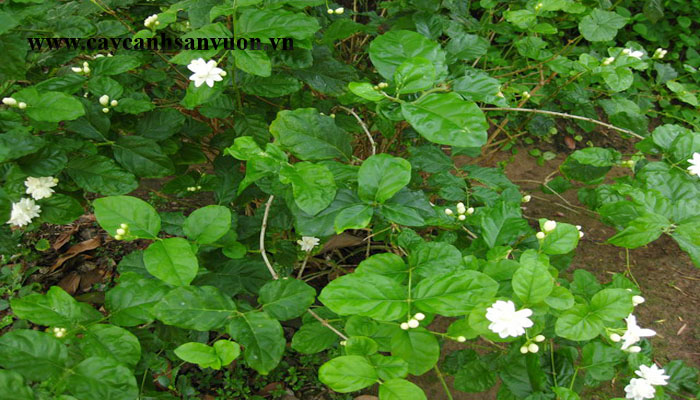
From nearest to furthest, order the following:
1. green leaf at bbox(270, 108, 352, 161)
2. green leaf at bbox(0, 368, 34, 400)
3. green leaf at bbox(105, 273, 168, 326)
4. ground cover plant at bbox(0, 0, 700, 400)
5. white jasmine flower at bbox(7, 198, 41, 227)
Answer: green leaf at bbox(0, 368, 34, 400) → ground cover plant at bbox(0, 0, 700, 400) → green leaf at bbox(105, 273, 168, 326) → green leaf at bbox(270, 108, 352, 161) → white jasmine flower at bbox(7, 198, 41, 227)

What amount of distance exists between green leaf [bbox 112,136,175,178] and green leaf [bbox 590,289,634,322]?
112 cm

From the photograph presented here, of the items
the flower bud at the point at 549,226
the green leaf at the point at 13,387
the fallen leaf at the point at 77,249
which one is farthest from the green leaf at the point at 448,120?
the fallen leaf at the point at 77,249

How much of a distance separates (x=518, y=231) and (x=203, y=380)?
138 cm

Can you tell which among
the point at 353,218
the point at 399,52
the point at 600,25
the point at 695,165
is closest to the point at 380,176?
the point at 353,218

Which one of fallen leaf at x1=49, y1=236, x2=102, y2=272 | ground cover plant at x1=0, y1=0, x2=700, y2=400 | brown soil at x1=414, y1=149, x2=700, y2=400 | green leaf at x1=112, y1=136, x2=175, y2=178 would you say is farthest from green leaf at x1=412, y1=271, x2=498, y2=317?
fallen leaf at x1=49, y1=236, x2=102, y2=272

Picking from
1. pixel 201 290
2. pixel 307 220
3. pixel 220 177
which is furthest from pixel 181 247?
pixel 220 177

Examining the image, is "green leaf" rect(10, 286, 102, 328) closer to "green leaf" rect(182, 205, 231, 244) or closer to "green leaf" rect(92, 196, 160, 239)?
→ "green leaf" rect(92, 196, 160, 239)

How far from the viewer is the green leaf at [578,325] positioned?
914mm

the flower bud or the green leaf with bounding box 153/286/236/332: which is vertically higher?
the flower bud

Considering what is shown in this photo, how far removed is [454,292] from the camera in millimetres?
874

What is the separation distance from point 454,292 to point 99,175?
0.95 meters

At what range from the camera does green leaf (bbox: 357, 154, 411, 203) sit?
3.18 ft

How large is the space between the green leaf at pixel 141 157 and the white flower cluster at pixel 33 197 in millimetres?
179

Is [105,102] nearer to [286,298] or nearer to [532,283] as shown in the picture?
[286,298]
